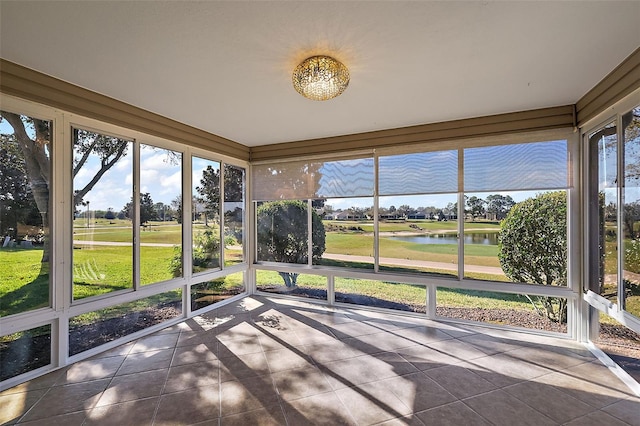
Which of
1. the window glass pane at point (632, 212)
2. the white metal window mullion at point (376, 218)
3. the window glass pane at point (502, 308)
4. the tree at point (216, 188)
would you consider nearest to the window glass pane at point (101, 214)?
the tree at point (216, 188)

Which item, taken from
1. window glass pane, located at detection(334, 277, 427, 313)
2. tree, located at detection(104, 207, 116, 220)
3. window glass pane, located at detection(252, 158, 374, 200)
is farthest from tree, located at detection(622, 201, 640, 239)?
tree, located at detection(104, 207, 116, 220)

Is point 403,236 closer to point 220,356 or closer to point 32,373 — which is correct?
point 220,356

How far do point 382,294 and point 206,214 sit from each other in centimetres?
300

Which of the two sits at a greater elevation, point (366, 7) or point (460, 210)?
point (366, 7)

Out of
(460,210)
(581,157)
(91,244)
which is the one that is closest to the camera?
(91,244)

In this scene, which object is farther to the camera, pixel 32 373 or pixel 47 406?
pixel 32 373

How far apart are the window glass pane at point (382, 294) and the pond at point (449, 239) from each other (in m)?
0.69

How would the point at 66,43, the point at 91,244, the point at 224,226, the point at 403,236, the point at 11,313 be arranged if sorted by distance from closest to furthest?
the point at 66,43, the point at 11,313, the point at 91,244, the point at 403,236, the point at 224,226

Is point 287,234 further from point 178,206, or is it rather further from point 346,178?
point 178,206

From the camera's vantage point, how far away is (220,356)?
9.49 ft

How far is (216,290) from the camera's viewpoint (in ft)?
14.8

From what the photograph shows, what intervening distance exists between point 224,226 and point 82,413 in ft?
9.36

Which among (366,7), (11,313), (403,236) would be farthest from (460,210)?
(11,313)

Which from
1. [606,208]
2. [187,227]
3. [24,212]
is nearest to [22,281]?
[24,212]
